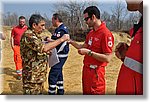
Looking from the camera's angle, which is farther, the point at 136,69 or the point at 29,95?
the point at 29,95

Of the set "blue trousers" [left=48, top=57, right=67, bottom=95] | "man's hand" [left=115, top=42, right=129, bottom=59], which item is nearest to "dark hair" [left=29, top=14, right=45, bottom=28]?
"blue trousers" [left=48, top=57, right=67, bottom=95]

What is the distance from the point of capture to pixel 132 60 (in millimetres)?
2180

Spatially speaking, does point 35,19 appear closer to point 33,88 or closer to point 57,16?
point 57,16

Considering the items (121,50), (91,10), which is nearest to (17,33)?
(91,10)

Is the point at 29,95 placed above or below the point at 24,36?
below

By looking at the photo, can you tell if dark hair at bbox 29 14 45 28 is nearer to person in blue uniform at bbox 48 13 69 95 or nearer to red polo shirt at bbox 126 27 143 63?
person in blue uniform at bbox 48 13 69 95

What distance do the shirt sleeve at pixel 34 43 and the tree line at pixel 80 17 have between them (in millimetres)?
114

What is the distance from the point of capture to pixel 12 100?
2371mm

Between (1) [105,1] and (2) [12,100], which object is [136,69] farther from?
(2) [12,100]

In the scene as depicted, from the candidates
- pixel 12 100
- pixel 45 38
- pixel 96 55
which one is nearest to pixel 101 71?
pixel 96 55

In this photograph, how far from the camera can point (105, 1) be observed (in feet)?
7.44

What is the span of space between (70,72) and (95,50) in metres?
0.23

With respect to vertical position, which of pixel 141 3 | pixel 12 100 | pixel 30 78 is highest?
pixel 141 3

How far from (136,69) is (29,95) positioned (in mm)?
760
